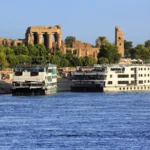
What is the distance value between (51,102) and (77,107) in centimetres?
1031

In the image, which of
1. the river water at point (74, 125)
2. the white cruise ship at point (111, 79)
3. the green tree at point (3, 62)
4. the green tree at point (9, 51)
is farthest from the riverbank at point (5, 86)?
the green tree at point (9, 51)

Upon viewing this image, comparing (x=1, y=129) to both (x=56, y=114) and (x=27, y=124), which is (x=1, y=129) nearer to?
(x=27, y=124)

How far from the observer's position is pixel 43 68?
138 m

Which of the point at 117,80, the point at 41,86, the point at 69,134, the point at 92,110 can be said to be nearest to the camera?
the point at 69,134

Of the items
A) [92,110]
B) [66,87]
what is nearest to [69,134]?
[92,110]

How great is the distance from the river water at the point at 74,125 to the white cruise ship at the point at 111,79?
126ft

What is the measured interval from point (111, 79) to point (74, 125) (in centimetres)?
7466

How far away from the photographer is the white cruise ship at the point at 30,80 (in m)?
136

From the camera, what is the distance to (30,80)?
443 feet

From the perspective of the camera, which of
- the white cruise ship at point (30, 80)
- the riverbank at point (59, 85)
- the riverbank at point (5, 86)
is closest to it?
the white cruise ship at point (30, 80)

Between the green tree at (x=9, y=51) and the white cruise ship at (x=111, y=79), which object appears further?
the green tree at (x=9, y=51)

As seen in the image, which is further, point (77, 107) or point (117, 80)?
point (117, 80)

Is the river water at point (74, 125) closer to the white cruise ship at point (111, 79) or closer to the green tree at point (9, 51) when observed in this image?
the white cruise ship at point (111, 79)

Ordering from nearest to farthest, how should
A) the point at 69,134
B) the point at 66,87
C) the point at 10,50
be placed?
the point at 69,134 → the point at 66,87 → the point at 10,50
